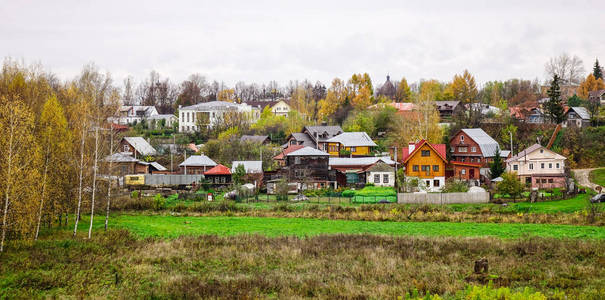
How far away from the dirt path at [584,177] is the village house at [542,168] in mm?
2998

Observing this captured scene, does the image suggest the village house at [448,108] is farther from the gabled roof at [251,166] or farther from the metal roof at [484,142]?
the gabled roof at [251,166]

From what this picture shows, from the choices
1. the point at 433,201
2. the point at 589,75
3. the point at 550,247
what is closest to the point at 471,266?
the point at 550,247

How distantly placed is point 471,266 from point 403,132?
50.5 meters

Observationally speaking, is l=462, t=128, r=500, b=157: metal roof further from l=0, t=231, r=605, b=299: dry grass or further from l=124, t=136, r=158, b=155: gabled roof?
l=124, t=136, r=158, b=155: gabled roof

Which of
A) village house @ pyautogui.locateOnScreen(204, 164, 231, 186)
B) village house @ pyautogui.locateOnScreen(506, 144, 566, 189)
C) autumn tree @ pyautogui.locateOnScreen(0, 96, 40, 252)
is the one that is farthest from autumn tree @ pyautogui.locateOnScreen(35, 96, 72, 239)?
village house @ pyautogui.locateOnScreen(506, 144, 566, 189)

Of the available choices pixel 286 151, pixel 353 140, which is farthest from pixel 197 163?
pixel 353 140

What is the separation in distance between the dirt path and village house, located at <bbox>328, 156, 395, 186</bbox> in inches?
749

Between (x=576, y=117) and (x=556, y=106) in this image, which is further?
(x=576, y=117)

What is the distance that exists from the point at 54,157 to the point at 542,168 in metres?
43.6

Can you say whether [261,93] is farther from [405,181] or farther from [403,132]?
[405,181]

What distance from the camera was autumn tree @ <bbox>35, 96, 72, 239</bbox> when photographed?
26.6 meters

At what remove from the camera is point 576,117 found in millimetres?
70125

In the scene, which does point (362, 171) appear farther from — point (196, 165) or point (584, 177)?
point (584, 177)

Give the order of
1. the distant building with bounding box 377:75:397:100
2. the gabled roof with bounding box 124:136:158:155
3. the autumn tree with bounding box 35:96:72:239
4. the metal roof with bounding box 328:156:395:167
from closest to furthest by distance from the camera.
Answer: the autumn tree with bounding box 35:96:72:239 → the metal roof with bounding box 328:156:395:167 → the gabled roof with bounding box 124:136:158:155 → the distant building with bounding box 377:75:397:100
